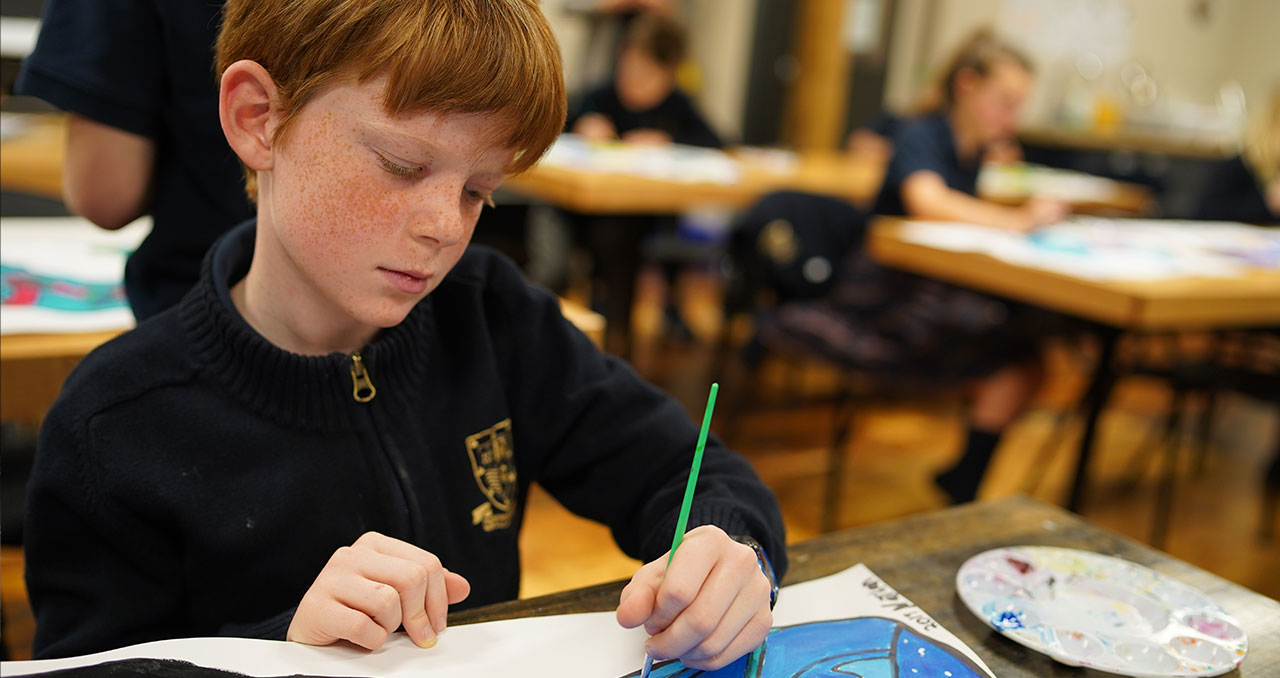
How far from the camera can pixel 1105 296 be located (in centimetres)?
167

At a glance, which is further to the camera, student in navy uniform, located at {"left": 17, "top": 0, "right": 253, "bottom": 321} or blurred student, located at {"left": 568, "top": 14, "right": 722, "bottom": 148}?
blurred student, located at {"left": 568, "top": 14, "right": 722, "bottom": 148}

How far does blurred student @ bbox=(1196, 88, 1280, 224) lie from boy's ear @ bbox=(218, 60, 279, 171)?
3588 mm

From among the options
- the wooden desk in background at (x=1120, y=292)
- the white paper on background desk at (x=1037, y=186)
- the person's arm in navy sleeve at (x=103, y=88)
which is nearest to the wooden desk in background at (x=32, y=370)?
the person's arm in navy sleeve at (x=103, y=88)

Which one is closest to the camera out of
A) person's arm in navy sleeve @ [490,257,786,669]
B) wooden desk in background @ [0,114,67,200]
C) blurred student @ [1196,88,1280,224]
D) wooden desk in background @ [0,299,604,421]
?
person's arm in navy sleeve @ [490,257,786,669]

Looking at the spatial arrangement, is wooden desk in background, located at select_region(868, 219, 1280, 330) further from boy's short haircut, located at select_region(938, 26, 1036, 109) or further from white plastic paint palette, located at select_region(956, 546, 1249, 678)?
white plastic paint palette, located at select_region(956, 546, 1249, 678)

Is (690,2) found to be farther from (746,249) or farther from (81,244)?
(81,244)

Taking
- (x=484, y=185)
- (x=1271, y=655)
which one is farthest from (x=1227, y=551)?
(x=484, y=185)

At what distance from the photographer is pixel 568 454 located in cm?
83

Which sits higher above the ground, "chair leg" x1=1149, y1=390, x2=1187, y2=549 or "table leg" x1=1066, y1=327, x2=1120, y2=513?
"table leg" x1=1066, y1=327, x2=1120, y2=513

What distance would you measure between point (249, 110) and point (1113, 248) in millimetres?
1969

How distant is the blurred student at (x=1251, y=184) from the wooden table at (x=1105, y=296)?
1574 millimetres

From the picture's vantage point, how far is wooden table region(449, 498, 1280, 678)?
0.63m

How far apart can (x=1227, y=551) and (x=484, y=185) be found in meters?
2.48

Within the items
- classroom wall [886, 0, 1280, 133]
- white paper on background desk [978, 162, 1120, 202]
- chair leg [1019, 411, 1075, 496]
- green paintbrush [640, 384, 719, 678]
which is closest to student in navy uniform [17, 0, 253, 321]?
green paintbrush [640, 384, 719, 678]
